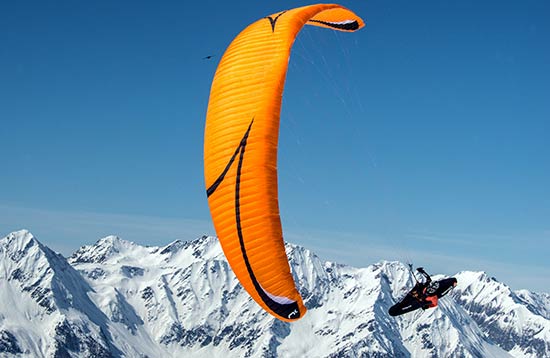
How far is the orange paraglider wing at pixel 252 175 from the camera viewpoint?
2642 cm

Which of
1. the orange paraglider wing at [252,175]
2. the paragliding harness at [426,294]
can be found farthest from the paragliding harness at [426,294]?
the orange paraglider wing at [252,175]

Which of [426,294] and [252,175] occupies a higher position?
[252,175]

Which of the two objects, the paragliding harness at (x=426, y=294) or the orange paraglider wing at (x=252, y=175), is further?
the paragliding harness at (x=426, y=294)

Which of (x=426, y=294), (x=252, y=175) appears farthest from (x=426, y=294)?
(x=252, y=175)

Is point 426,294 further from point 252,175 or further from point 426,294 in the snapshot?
point 252,175

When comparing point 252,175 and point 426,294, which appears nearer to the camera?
point 252,175

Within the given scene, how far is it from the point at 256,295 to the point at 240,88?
26.3ft

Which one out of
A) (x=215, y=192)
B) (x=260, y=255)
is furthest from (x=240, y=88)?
(x=260, y=255)

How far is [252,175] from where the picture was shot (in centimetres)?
2647

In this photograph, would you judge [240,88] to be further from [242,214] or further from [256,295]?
[256,295]

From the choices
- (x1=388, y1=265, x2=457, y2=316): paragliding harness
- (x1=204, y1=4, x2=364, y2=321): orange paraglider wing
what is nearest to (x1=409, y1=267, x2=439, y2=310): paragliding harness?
(x1=388, y1=265, x2=457, y2=316): paragliding harness

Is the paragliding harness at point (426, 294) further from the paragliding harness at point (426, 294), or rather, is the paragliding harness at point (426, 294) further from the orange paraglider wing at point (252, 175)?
the orange paraglider wing at point (252, 175)

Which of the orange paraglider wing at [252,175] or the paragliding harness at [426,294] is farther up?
the orange paraglider wing at [252,175]

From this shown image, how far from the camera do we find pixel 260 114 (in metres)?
26.9
